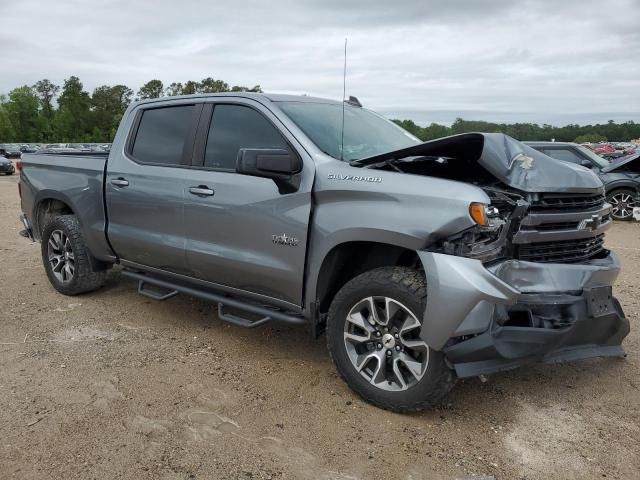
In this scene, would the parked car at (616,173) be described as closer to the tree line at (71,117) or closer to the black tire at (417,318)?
the black tire at (417,318)

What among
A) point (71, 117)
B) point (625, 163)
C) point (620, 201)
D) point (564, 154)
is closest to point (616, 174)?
point (625, 163)

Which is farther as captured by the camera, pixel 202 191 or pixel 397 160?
pixel 202 191

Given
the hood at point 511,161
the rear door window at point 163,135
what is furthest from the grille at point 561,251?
the rear door window at point 163,135

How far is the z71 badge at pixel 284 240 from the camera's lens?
12.0ft

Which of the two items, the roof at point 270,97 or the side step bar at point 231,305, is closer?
the side step bar at point 231,305

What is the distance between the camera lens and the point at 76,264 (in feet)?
18.1

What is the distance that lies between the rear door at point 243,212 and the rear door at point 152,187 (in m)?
0.15

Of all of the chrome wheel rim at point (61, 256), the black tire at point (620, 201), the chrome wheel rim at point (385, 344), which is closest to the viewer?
the chrome wheel rim at point (385, 344)

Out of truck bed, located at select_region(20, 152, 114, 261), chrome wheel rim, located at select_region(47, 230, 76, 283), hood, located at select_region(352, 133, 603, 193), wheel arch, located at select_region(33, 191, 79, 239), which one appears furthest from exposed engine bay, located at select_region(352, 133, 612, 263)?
wheel arch, located at select_region(33, 191, 79, 239)

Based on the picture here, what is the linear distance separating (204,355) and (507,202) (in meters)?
2.46

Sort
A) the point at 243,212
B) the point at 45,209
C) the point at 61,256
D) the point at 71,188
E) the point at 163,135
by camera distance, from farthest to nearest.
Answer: the point at 45,209 < the point at 61,256 < the point at 71,188 < the point at 163,135 < the point at 243,212

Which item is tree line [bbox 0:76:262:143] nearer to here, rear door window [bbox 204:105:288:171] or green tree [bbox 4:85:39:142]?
green tree [bbox 4:85:39:142]

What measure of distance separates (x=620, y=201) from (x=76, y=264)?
1063 centimetres

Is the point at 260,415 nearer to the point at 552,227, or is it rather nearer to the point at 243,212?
the point at 243,212
